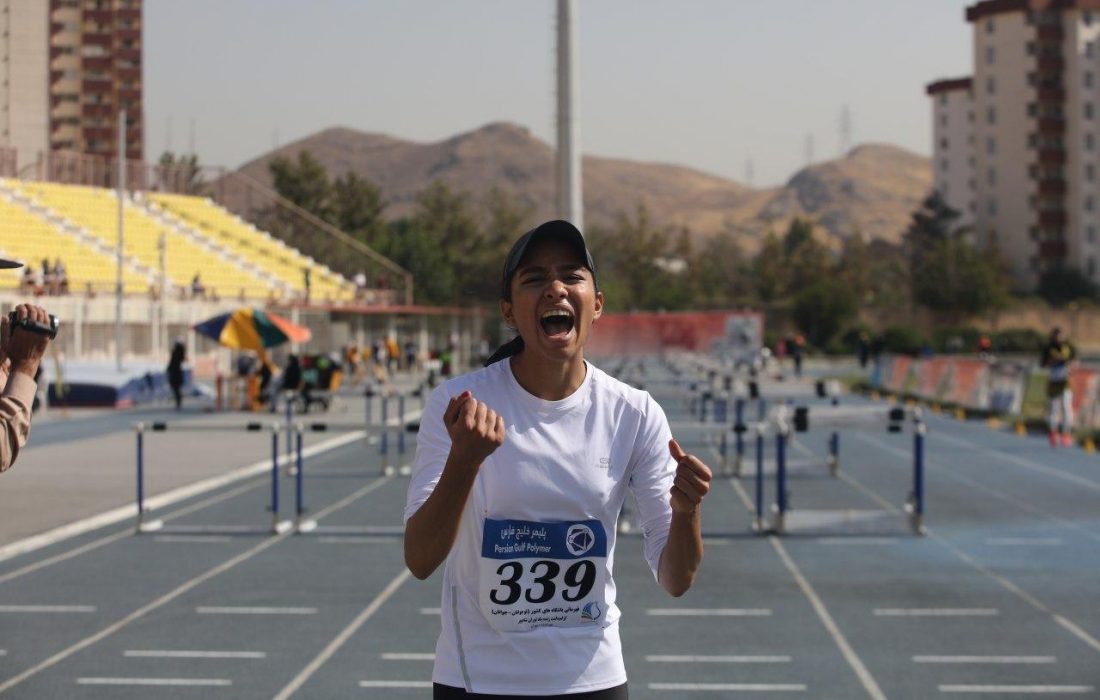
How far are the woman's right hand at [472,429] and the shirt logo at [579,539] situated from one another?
40 cm

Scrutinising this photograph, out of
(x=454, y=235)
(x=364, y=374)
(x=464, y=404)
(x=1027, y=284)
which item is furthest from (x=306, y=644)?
(x=1027, y=284)

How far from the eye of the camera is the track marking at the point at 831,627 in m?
8.43

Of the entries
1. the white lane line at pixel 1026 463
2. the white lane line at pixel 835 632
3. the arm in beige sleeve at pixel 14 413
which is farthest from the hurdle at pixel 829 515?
the arm in beige sleeve at pixel 14 413

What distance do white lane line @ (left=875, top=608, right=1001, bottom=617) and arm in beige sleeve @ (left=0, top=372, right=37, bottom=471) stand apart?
7.34 meters

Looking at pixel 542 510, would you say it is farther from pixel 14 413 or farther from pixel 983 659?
pixel 983 659

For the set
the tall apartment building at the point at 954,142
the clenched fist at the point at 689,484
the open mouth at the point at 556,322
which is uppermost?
the tall apartment building at the point at 954,142

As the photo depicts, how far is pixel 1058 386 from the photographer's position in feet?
82.7

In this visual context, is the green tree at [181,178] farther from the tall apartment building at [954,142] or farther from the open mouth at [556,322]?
the tall apartment building at [954,142]

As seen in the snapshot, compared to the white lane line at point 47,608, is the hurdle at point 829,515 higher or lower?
higher

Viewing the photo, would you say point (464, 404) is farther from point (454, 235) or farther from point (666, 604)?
point (454, 235)

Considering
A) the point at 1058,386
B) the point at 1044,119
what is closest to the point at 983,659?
the point at 1058,386

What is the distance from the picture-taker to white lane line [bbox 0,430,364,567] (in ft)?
44.9

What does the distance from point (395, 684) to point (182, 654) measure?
151 centimetres

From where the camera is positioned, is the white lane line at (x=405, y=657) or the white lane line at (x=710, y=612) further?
the white lane line at (x=710, y=612)
